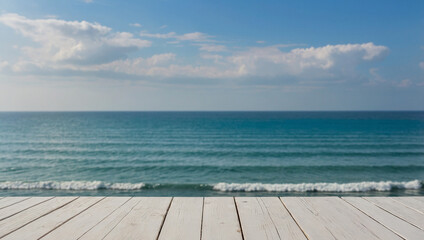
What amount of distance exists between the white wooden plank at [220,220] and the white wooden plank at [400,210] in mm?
1434

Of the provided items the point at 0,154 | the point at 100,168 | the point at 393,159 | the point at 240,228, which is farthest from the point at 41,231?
the point at 0,154

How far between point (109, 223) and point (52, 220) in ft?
1.64

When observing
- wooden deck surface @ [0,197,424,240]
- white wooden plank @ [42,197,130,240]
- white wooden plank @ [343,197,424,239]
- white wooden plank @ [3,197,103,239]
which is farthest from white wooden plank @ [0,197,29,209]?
white wooden plank @ [343,197,424,239]

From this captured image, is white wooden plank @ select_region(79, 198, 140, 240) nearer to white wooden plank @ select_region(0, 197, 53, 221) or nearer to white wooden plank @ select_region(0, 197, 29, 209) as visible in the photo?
white wooden plank @ select_region(0, 197, 53, 221)

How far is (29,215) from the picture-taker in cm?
237

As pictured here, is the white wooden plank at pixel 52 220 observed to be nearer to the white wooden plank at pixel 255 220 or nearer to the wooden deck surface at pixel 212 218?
the wooden deck surface at pixel 212 218

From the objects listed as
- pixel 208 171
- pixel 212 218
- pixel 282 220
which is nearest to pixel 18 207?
pixel 212 218

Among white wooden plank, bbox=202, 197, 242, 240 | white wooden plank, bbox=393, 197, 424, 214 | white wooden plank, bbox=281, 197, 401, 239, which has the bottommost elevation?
white wooden plank, bbox=202, 197, 242, 240

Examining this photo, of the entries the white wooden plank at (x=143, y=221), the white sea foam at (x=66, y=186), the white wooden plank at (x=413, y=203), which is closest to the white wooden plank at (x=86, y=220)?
the white wooden plank at (x=143, y=221)

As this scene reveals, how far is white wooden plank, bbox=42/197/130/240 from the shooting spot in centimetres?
198

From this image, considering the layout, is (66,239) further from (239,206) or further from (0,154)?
(0,154)

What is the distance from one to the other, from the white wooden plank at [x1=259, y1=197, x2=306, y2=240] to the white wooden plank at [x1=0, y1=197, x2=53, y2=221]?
88.4 inches

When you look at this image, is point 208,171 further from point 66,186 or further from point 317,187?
point 66,186

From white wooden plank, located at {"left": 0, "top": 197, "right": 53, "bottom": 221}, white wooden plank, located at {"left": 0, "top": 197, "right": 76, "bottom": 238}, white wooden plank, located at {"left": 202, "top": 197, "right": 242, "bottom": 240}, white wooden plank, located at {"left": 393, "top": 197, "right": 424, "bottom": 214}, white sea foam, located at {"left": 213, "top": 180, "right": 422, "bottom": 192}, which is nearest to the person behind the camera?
white wooden plank, located at {"left": 202, "top": 197, "right": 242, "bottom": 240}
